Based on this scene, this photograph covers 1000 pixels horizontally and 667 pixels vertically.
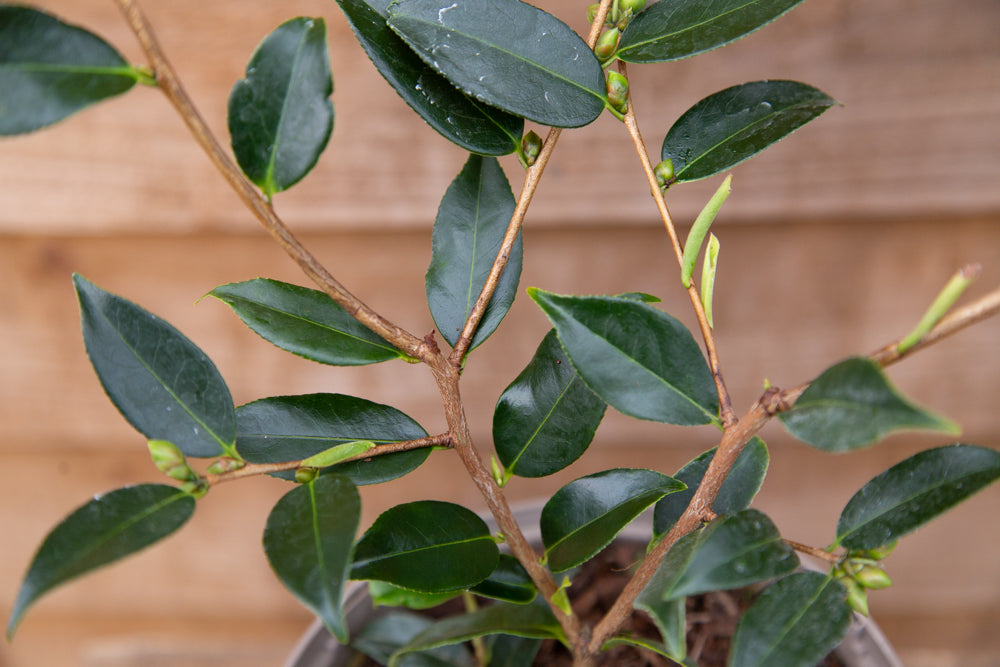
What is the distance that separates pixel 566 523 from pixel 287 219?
56 centimetres

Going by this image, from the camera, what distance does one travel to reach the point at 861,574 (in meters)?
0.37

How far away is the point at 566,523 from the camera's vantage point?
45cm

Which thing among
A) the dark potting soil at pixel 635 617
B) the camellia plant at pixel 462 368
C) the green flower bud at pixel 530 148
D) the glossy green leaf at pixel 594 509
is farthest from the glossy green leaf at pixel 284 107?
the dark potting soil at pixel 635 617

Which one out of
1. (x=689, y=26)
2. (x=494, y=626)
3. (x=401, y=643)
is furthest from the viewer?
(x=401, y=643)

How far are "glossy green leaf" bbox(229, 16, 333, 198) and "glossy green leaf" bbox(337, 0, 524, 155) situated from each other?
3 centimetres

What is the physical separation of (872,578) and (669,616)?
0.13m

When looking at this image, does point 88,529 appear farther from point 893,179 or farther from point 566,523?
point 893,179

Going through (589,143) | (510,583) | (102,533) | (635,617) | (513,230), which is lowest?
(635,617)

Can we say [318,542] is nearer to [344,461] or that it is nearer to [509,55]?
[344,461]

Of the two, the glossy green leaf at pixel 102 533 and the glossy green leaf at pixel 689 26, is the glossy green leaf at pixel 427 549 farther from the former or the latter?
the glossy green leaf at pixel 689 26

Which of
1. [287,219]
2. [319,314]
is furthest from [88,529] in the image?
[287,219]

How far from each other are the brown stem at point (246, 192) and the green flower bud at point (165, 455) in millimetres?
113

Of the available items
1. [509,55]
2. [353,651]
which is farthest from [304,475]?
[353,651]

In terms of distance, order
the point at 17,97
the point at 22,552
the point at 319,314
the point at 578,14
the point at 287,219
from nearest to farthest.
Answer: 1. the point at 17,97
2. the point at 319,314
3. the point at 578,14
4. the point at 287,219
5. the point at 22,552
